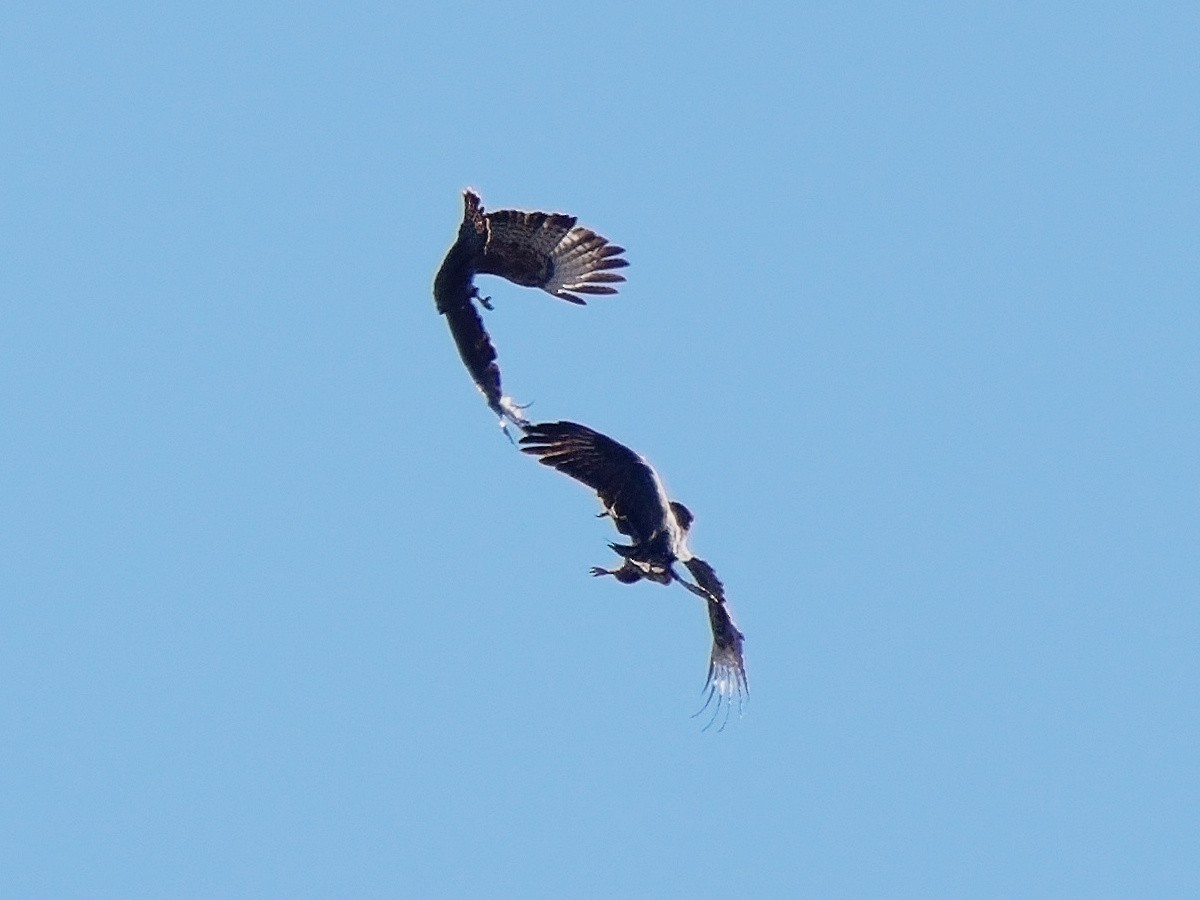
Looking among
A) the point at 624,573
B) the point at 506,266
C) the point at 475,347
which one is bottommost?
the point at 624,573

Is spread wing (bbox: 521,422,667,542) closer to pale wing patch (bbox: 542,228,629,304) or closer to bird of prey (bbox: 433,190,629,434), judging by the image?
bird of prey (bbox: 433,190,629,434)

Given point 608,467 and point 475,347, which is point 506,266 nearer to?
point 475,347

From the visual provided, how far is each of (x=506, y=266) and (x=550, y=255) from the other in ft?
1.90

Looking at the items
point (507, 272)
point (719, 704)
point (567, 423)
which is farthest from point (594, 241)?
point (719, 704)

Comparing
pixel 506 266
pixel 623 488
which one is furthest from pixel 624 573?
pixel 506 266

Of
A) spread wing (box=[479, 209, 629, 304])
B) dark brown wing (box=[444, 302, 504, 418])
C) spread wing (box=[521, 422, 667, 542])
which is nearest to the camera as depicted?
spread wing (box=[521, 422, 667, 542])

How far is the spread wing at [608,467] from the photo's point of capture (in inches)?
982

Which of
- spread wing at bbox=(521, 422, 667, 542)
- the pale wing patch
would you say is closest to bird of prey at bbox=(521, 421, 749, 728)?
spread wing at bbox=(521, 422, 667, 542)

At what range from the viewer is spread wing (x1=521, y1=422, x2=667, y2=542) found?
24938 mm

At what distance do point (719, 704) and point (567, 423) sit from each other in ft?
17.8

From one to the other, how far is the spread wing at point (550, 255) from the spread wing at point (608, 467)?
8.46 ft

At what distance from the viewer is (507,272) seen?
27156mm

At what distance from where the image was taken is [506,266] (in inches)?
1067

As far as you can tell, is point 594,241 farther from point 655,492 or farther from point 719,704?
point 719,704
